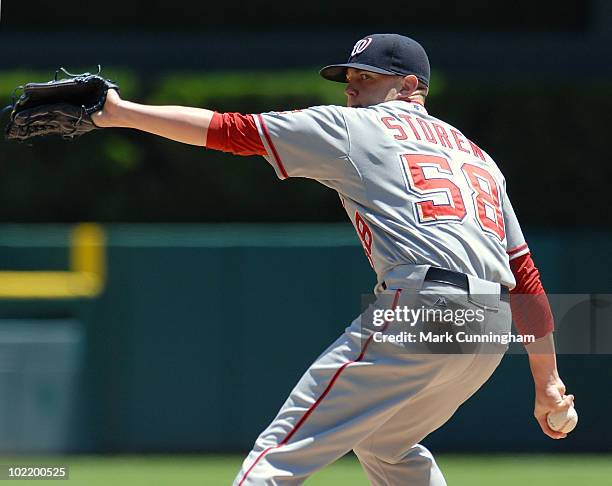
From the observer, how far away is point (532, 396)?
27.7 feet

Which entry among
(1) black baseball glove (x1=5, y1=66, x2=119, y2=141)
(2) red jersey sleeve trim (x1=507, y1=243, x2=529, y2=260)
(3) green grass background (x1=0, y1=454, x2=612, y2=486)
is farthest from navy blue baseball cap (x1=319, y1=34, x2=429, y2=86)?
(3) green grass background (x1=0, y1=454, x2=612, y2=486)

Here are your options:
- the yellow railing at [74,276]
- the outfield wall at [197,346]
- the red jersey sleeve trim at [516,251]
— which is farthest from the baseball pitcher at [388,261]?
the yellow railing at [74,276]

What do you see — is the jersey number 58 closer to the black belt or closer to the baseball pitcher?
the baseball pitcher

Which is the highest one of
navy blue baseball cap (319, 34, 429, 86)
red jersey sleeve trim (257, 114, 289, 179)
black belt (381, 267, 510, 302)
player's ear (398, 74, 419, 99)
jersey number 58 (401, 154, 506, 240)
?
navy blue baseball cap (319, 34, 429, 86)

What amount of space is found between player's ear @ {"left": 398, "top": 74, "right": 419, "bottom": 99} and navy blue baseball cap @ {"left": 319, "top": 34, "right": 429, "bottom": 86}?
0.02 meters

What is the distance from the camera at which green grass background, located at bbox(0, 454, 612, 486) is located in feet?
24.0

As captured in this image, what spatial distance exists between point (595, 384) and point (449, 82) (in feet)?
10.2

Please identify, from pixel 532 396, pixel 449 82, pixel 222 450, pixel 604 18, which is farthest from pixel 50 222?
pixel 604 18

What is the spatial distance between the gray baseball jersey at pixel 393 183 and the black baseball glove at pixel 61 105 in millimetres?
569

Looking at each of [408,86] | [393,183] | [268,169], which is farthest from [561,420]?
[268,169]

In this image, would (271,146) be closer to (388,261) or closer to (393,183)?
(393,183)

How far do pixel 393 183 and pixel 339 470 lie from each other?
13.2 feet

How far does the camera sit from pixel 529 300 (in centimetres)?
458

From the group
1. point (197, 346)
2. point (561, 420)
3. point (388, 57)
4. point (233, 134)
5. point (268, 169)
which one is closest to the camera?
point (233, 134)
